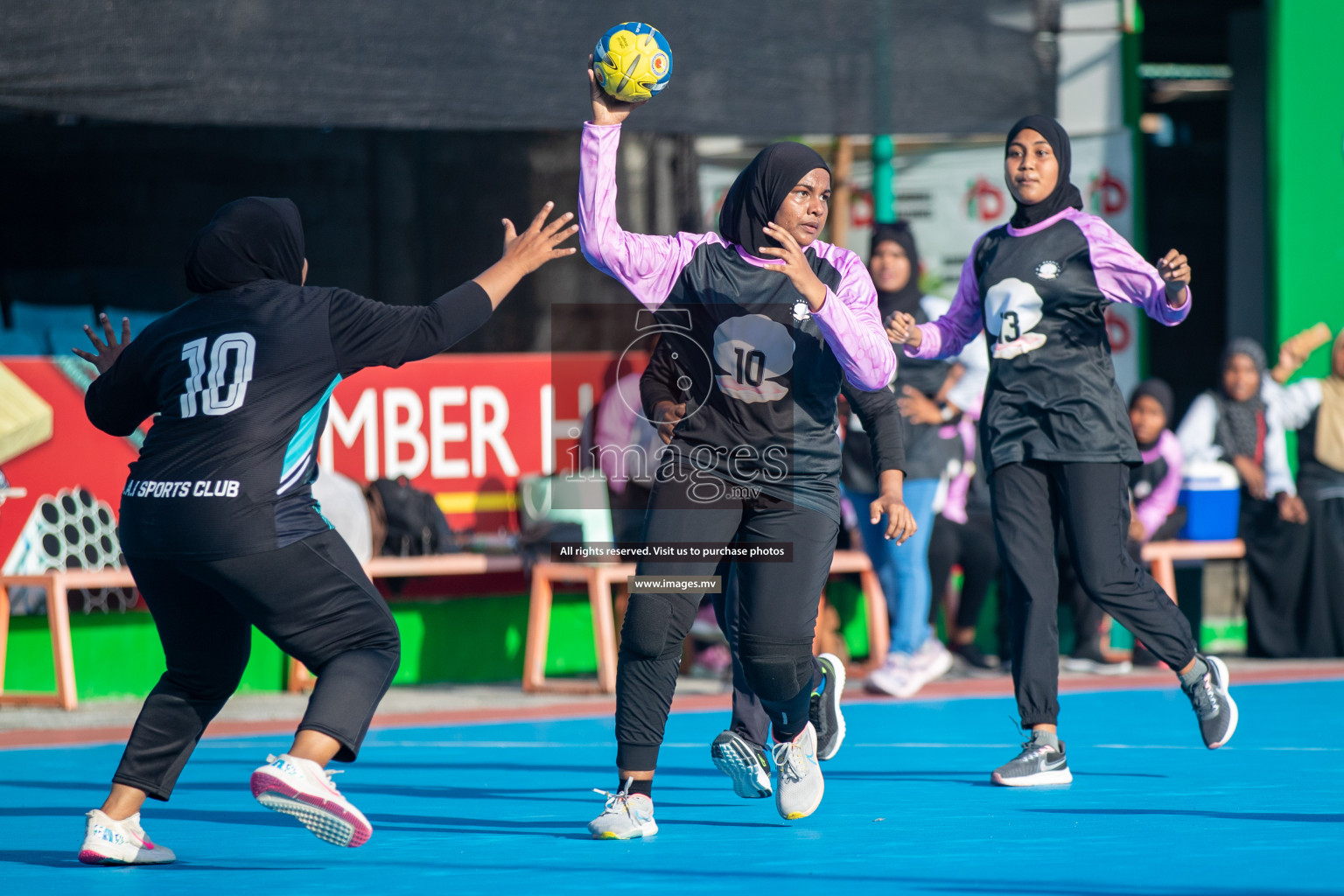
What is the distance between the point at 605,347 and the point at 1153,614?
638 centimetres

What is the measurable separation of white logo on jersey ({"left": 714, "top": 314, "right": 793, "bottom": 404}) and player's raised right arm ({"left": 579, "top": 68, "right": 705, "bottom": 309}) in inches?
10.0

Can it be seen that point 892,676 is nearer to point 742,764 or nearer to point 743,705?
point 743,705

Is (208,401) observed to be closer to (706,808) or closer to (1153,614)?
(706,808)

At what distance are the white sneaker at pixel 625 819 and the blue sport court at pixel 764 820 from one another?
6cm

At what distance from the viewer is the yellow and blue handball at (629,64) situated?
5.07 metres

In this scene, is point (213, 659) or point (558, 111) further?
point (558, 111)

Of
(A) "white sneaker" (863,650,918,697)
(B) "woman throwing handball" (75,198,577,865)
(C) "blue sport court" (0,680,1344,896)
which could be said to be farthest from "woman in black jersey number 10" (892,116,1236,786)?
(A) "white sneaker" (863,650,918,697)

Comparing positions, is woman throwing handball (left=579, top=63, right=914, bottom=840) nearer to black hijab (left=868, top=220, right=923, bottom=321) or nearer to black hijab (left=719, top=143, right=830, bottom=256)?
black hijab (left=719, top=143, right=830, bottom=256)

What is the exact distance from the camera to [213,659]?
4.92 metres

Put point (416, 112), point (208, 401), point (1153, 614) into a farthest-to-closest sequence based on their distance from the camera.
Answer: point (416, 112)
point (1153, 614)
point (208, 401)

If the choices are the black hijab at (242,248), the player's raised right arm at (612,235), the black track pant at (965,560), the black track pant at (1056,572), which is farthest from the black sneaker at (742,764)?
the black track pant at (965,560)

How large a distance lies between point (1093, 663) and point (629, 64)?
19.3ft

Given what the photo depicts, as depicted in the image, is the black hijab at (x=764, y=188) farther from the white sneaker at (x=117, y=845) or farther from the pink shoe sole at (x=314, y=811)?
the white sneaker at (x=117, y=845)

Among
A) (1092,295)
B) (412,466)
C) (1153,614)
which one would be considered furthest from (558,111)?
(1153,614)
